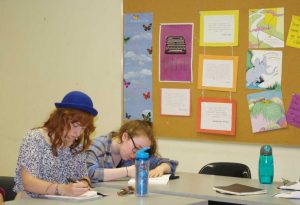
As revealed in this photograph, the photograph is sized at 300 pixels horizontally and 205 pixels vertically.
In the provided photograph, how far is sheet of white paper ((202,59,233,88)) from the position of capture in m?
4.44

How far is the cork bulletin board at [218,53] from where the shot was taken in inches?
166

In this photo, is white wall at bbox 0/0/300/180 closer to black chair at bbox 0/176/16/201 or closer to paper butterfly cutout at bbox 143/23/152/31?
paper butterfly cutout at bbox 143/23/152/31

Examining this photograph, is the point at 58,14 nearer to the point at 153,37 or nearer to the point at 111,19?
the point at 111,19

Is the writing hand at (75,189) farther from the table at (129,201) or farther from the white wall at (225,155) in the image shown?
the white wall at (225,155)

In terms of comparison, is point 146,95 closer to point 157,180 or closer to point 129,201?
point 157,180

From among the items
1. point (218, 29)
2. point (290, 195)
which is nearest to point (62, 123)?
point (290, 195)

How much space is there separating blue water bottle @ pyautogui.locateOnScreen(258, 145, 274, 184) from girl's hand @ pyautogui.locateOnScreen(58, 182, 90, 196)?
1340 millimetres

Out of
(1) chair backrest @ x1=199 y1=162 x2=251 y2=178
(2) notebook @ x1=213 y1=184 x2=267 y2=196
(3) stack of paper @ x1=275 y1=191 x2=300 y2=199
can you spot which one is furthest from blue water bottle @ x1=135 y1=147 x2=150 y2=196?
(1) chair backrest @ x1=199 y1=162 x2=251 y2=178

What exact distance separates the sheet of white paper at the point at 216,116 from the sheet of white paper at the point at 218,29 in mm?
537

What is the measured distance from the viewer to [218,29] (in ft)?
14.7

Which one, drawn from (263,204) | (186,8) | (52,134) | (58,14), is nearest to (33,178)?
(52,134)

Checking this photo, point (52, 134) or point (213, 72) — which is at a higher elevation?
point (213, 72)

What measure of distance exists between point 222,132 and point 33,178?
79.1 inches

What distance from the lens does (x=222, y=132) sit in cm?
448
